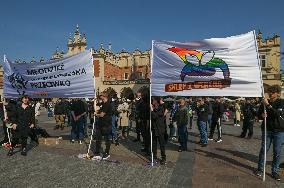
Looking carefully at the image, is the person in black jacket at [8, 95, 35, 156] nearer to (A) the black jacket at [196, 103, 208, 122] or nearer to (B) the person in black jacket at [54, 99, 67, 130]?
(A) the black jacket at [196, 103, 208, 122]

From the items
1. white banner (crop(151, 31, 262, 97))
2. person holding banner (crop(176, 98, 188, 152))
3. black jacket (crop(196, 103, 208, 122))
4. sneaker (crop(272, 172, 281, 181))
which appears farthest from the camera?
black jacket (crop(196, 103, 208, 122))

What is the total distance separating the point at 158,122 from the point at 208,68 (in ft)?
6.38

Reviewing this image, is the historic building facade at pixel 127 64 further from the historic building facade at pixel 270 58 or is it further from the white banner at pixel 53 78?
the white banner at pixel 53 78

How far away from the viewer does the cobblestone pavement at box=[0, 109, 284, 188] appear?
6421mm

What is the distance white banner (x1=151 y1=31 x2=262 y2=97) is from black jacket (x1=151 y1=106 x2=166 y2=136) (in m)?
0.49

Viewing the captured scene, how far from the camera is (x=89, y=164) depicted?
795cm

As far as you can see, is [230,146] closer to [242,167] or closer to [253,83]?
[242,167]

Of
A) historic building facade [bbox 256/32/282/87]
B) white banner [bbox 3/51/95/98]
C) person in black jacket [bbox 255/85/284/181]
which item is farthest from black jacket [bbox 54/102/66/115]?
historic building facade [bbox 256/32/282/87]

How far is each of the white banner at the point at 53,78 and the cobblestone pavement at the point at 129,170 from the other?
1.85 metres

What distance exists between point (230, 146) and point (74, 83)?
19.6 ft

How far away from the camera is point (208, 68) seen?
8.08 metres

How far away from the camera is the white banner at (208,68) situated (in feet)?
24.8

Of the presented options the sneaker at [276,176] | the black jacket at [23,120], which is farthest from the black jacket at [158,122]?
the black jacket at [23,120]

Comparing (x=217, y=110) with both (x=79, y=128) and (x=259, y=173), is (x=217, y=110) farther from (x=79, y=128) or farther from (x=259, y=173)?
(x=259, y=173)
